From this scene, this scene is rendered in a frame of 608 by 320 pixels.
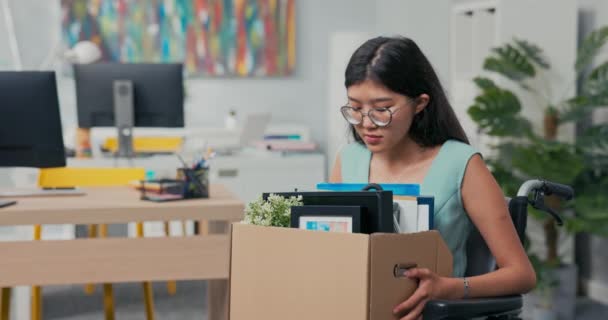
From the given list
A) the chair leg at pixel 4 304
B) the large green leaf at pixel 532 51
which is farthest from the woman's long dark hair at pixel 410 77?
the large green leaf at pixel 532 51

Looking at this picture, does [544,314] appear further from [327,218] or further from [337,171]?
[327,218]

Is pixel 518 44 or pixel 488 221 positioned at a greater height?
pixel 518 44

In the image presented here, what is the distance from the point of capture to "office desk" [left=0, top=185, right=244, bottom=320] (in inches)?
100

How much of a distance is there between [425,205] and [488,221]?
0.20m

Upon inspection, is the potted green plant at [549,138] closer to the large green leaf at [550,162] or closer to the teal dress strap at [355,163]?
the large green leaf at [550,162]

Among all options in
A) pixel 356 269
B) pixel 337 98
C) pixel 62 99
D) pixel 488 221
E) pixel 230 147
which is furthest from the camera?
pixel 62 99

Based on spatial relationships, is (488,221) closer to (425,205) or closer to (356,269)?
(425,205)

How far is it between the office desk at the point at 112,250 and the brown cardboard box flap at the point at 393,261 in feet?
3.97

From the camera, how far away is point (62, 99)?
261 inches

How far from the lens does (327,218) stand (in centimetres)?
153

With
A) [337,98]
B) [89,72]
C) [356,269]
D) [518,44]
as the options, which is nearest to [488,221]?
[356,269]

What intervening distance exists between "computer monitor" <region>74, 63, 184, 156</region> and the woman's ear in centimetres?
239

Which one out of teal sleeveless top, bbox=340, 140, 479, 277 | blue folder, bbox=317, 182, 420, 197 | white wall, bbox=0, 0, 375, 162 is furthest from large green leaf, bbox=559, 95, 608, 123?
white wall, bbox=0, 0, 375, 162

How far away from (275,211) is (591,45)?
2.87 m
